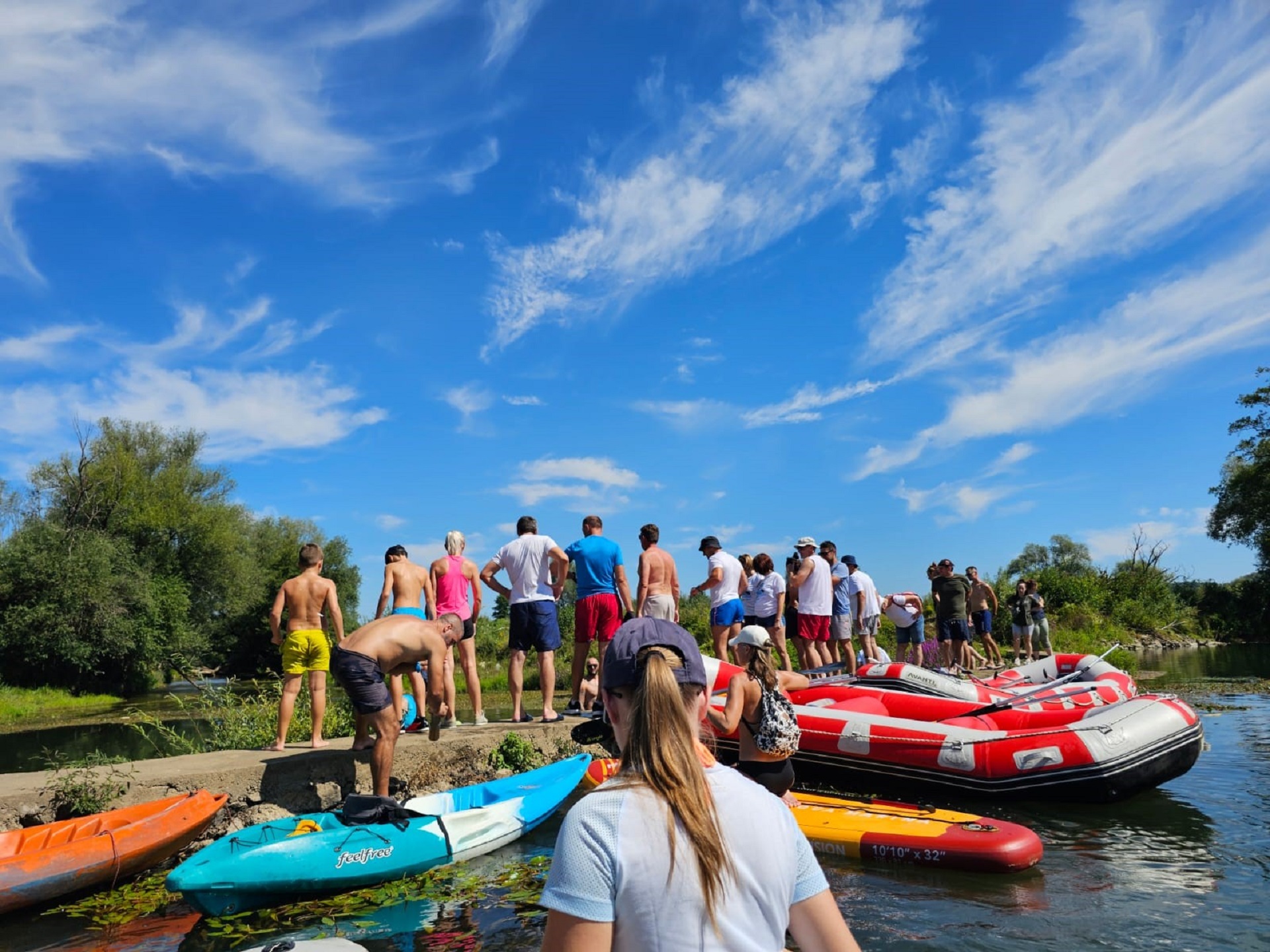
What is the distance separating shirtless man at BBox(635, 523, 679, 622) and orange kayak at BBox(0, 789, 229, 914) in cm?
447

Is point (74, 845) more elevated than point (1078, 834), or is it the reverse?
point (74, 845)

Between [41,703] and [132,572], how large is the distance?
22.0 ft

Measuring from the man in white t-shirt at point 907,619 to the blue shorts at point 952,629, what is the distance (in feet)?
0.91

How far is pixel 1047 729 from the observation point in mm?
7488

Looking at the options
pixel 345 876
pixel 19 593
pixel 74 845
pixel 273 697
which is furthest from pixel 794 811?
pixel 19 593

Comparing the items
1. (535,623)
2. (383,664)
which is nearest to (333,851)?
(383,664)

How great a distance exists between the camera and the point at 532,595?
8.52 metres

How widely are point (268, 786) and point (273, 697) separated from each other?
12.4 feet

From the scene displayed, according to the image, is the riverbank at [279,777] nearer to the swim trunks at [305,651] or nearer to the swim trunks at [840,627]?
the swim trunks at [305,651]

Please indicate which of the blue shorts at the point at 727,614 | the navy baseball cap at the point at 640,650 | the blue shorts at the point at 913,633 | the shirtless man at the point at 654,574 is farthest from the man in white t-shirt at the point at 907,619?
the navy baseball cap at the point at 640,650

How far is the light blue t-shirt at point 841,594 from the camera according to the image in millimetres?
12398

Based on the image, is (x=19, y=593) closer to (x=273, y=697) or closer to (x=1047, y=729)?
(x=273, y=697)

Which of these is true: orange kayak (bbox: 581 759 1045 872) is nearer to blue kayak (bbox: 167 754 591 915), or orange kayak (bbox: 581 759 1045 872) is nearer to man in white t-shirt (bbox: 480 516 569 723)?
blue kayak (bbox: 167 754 591 915)

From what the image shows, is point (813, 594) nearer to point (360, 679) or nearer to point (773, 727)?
point (773, 727)
